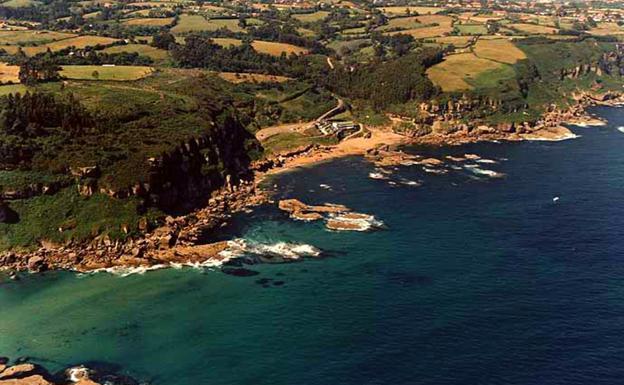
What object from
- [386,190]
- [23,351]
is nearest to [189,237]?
[23,351]

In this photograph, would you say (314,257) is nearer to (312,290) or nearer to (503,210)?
(312,290)

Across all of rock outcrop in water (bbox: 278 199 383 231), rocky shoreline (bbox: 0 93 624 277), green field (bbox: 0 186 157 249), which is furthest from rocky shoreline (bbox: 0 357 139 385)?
rock outcrop in water (bbox: 278 199 383 231)

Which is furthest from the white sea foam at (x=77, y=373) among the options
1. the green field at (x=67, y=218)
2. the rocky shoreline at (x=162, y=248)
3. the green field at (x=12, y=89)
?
the green field at (x=12, y=89)

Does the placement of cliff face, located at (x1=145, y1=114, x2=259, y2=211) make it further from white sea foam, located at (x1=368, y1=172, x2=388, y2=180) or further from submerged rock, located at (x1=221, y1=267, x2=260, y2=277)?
white sea foam, located at (x1=368, y1=172, x2=388, y2=180)

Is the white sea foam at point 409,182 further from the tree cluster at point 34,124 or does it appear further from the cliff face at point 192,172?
the tree cluster at point 34,124

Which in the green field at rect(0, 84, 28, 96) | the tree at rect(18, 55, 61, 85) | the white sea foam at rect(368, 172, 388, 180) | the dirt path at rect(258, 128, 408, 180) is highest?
the tree at rect(18, 55, 61, 85)
